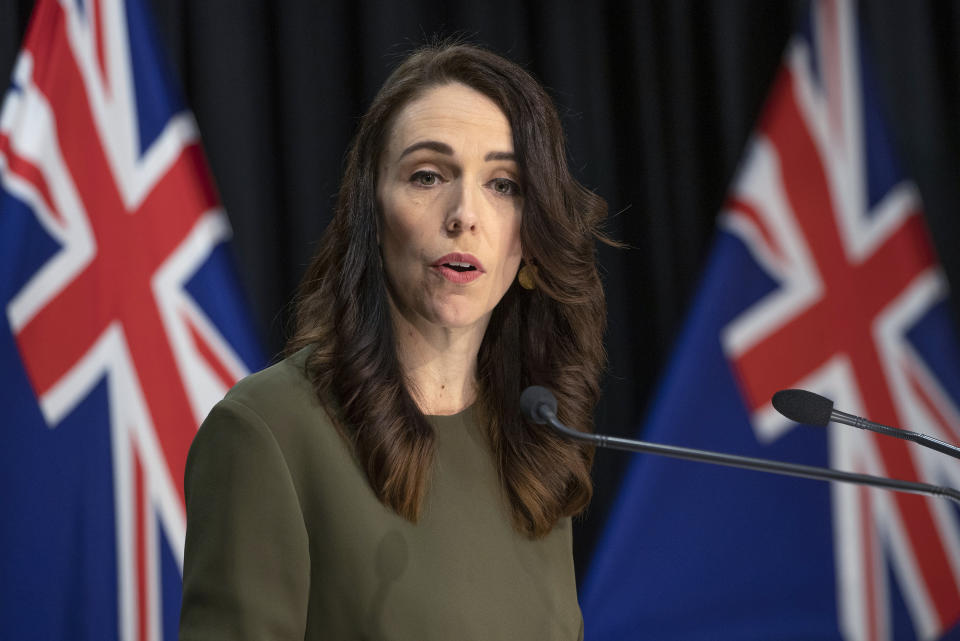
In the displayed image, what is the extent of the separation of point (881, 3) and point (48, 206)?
215 cm

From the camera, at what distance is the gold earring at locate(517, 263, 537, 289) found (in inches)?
56.9

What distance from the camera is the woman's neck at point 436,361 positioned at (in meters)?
1.37

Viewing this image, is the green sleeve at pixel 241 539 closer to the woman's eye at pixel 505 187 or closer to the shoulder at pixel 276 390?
the shoulder at pixel 276 390

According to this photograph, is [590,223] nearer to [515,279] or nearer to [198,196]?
[515,279]

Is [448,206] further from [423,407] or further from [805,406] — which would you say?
[805,406]

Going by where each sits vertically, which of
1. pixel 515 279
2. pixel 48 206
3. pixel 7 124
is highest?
pixel 7 124

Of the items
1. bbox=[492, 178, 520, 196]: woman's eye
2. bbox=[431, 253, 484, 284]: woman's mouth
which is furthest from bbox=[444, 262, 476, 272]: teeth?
bbox=[492, 178, 520, 196]: woman's eye

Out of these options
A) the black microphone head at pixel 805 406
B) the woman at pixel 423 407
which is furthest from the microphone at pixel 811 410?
the woman at pixel 423 407

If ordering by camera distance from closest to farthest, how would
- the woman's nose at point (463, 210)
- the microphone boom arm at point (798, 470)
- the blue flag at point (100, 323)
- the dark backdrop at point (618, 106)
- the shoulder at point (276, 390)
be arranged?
the microphone boom arm at point (798, 470), the shoulder at point (276, 390), the woman's nose at point (463, 210), the blue flag at point (100, 323), the dark backdrop at point (618, 106)

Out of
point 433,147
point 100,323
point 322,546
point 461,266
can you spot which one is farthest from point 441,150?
point 100,323

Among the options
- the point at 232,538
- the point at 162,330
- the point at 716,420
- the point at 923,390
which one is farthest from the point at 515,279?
the point at 923,390

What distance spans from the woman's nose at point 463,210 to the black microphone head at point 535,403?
0.30 meters

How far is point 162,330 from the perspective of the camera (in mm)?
2445

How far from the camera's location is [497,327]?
152cm
